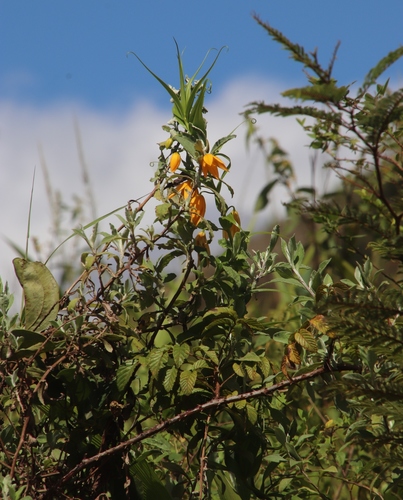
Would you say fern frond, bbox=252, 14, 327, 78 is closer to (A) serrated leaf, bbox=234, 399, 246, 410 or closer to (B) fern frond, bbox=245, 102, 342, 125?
(B) fern frond, bbox=245, 102, 342, 125

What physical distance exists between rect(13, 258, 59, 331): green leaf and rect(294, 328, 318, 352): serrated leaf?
1.68ft

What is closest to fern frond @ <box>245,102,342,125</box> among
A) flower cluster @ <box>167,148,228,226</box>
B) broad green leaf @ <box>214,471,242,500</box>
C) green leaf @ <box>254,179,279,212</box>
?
flower cluster @ <box>167,148,228,226</box>

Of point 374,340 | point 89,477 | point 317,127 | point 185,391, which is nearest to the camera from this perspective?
point 374,340

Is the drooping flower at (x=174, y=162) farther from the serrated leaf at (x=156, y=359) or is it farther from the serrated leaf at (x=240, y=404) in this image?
the serrated leaf at (x=240, y=404)

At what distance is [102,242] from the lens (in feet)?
4.84

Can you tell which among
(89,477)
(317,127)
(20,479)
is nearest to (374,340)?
(89,477)

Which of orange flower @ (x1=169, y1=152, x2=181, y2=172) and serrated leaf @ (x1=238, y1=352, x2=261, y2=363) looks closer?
serrated leaf @ (x1=238, y1=352, x2=261, y2=363)

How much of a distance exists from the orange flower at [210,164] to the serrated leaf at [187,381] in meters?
0.45

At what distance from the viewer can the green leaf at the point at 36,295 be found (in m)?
1.44

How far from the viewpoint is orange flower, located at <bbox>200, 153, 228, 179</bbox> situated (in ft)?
4.95

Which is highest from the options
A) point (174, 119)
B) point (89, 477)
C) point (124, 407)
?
point (174, 119)

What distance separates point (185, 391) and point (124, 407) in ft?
0.74

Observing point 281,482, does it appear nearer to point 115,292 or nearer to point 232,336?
point 232,336

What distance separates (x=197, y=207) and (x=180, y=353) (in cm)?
34
